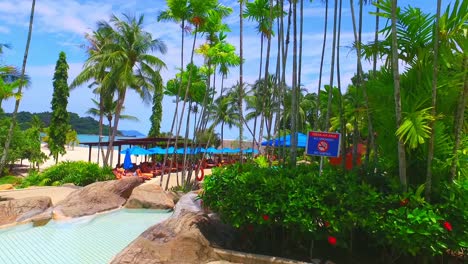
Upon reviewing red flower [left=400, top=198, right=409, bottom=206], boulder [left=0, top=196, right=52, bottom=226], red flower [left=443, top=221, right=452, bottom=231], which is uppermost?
red flower [left=400, top=198, right=409, bottom=206]

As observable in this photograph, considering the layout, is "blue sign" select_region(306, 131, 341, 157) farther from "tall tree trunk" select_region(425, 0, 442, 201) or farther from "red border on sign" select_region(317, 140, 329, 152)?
"tall tree trunk" select_region(425, 0, 442, 201)

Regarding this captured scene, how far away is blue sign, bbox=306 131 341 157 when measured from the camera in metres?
5.66

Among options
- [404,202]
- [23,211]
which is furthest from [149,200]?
[404,202]

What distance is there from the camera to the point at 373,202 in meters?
4.92

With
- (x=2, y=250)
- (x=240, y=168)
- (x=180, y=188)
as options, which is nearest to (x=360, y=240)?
(x=240, y=168)

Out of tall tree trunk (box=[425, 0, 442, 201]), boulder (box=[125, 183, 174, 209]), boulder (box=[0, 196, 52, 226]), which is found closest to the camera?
tall tree trunk (box=[425, 0, 442, 201])

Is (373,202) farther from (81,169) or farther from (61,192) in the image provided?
(81,169)

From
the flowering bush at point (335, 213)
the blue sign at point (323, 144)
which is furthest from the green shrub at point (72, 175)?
the blue sign at point (323, 144)

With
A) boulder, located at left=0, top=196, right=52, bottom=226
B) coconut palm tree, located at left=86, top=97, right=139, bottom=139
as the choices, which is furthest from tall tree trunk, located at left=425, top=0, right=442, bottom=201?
coconut palm tree, located at left=86, top=97, right=139, bottom=139

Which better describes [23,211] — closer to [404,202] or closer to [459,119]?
[404,202]

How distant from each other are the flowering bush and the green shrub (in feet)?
41.5

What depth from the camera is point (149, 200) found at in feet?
35.8

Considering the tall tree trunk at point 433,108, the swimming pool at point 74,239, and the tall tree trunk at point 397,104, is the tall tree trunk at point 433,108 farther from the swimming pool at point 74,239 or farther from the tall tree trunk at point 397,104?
the swimming pool at point 74,239

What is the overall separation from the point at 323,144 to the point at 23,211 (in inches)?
277
